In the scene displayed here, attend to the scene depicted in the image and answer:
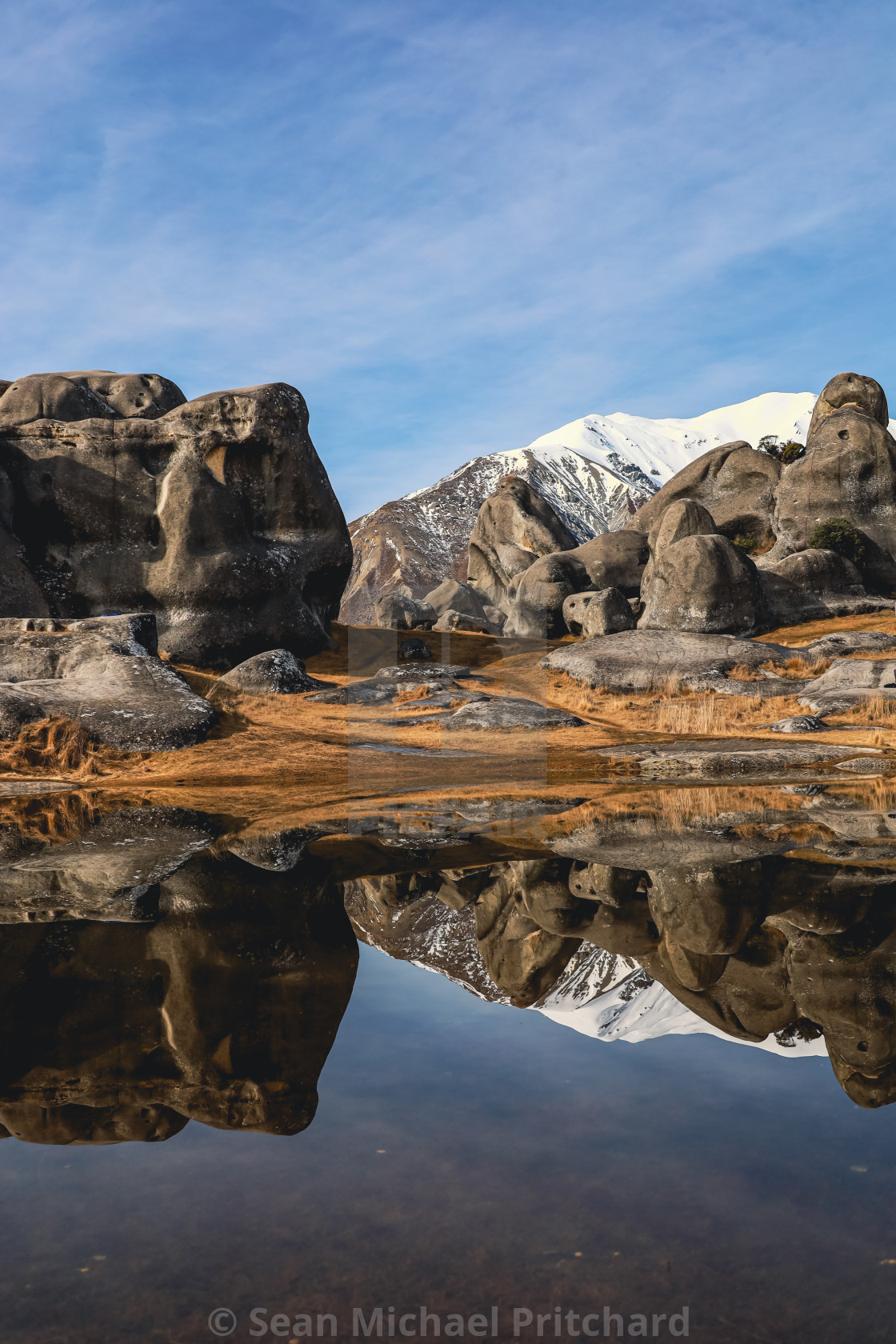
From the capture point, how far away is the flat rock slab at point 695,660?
21000 millimetres

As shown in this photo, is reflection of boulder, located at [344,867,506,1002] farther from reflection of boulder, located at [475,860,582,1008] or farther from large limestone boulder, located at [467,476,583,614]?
large limestone boulder, located at [467,476,583,614]

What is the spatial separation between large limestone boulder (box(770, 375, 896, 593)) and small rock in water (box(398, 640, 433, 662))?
14852 millimetres

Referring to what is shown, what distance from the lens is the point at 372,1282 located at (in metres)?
2.31

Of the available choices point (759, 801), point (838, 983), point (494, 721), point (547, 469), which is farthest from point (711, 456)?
point (547, 469)

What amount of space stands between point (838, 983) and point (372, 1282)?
2628 millimetres

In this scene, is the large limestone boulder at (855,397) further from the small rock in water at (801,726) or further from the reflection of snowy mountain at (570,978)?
the reflection of snowy mountain at (570,978)

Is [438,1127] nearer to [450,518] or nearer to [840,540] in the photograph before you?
[840,540]

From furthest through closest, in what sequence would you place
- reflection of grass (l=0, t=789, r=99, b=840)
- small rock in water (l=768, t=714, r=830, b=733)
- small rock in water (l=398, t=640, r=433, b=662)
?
small rock in water (l=398, t=640, r=433, b=662), small rock in water (l=768, t=714, r=830, b=733), reflection of grass (l=0, t=789, r=99, b=840)

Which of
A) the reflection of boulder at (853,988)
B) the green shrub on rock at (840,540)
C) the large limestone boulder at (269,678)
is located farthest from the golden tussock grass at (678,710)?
the green shrub on rock at (840,540)

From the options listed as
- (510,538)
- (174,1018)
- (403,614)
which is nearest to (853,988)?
(174,1018)

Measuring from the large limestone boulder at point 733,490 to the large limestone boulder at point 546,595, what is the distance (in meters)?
5.16

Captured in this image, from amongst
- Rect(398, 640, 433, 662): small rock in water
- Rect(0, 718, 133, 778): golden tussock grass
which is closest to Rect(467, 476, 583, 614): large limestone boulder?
Rect(398, 640, 433, 662): small rock in water

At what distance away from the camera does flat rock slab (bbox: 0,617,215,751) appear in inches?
619

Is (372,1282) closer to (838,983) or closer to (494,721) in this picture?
(838,983)
